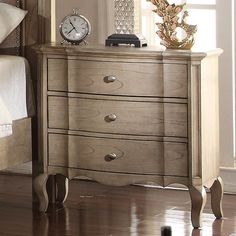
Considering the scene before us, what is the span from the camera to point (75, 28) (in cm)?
399

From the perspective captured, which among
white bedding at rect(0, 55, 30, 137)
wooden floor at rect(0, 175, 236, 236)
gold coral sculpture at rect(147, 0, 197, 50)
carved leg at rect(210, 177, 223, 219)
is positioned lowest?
wooden floor at rect(0, 175, 236, 236)

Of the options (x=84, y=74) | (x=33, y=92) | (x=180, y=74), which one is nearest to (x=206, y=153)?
(x=180, y=74)

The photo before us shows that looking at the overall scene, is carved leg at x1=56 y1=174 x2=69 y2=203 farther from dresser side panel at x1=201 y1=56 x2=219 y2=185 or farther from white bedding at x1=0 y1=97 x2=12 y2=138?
dresser side panel at x1=201 y1=56 x2=219 y2=185

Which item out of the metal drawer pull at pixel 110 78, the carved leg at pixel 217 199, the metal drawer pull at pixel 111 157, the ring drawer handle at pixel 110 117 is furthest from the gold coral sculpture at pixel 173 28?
the carved leg at pixel 217 199

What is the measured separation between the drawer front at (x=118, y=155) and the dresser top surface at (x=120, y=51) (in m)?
0.38

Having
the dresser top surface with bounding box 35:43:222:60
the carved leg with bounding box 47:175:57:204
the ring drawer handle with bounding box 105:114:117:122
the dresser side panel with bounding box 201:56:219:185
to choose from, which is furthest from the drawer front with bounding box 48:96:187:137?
the carved leg with bounding box 47:175:57:204

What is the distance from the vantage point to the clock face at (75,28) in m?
3.98

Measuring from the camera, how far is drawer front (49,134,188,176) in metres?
3.68

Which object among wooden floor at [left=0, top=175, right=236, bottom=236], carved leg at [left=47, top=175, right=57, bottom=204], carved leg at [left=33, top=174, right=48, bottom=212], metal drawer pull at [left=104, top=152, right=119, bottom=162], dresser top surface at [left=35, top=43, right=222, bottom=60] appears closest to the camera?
dresser top surface at [left=35, top=43, right=222, bottom=60]

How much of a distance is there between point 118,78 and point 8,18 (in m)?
0.59

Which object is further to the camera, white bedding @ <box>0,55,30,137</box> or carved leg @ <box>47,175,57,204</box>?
carved leg @ <box>47,175,57,204</box>

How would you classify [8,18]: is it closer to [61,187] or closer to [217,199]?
[61,187]

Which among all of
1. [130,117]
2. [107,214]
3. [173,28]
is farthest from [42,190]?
[173,28]

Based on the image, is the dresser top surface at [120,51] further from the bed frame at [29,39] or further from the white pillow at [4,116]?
the white pillow at [4,116]
